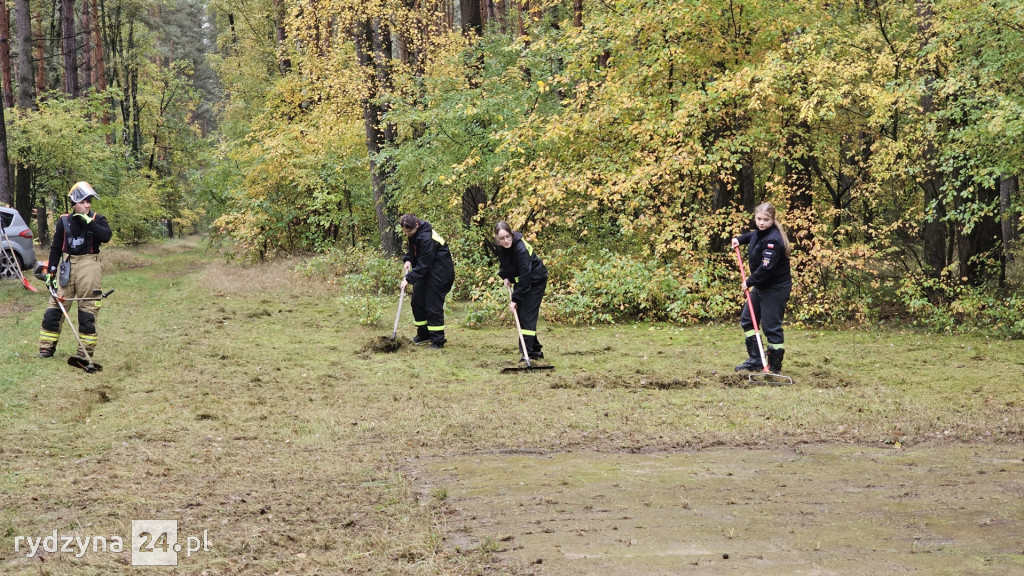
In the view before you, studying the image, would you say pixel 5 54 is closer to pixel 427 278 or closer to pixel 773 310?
pixel 427 278

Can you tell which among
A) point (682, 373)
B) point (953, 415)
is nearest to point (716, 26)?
point (682, 373)

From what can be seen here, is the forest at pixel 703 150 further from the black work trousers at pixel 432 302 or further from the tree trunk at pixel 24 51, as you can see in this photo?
the black work trousers at pixel 432 302

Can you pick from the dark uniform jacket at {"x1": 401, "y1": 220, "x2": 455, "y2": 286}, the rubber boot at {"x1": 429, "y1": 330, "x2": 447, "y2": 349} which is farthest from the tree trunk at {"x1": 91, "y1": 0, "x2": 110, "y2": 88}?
the rubber boot at {"x1": 429, "y1": 330, "x2": 447, "y2": 349}

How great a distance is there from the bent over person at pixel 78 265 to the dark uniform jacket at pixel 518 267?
5021 mm

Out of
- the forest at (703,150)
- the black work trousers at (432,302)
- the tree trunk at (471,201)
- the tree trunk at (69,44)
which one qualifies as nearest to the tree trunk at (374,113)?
the forest at (703,150)

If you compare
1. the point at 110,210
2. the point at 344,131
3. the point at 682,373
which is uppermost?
the point at 344,131

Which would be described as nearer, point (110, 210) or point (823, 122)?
point (823, 122)

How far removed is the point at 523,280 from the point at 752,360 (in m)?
3.10

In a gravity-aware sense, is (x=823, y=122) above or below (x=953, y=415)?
above

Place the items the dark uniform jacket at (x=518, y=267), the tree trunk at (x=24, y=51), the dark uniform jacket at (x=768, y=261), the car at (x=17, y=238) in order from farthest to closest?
the tree trunk at (x=24, y=51) → the car at (x=17, y=238) → the dark uniform jacket at (x=518, y=267) → the dark uniform jacket at (x=768, y=261)

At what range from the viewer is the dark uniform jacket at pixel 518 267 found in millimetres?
10828

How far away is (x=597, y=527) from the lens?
4.41 meters

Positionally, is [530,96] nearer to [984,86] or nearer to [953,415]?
[984,86]

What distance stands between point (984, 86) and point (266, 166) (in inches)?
682
